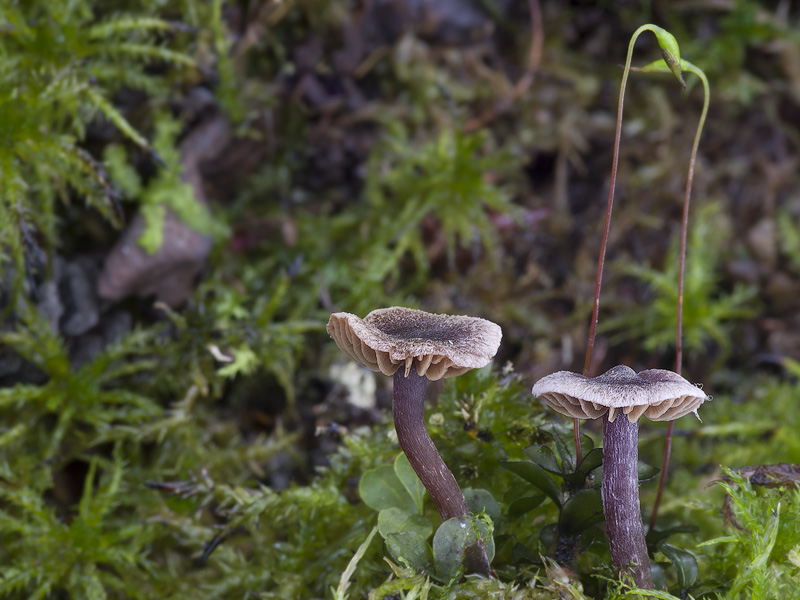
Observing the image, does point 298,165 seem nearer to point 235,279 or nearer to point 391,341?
point 235,279

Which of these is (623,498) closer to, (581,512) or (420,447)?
(581,512)

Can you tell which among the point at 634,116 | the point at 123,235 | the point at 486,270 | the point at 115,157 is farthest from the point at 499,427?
the point at 634,116

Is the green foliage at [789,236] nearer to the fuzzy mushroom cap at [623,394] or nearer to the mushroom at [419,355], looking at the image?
the fuzzy mushroom cap at [623,394]

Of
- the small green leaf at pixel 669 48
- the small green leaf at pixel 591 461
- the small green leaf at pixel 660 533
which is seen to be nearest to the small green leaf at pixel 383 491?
the small green leaf at pixel 591 461

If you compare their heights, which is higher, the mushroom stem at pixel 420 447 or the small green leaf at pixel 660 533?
the mushroom stem at pixel 420 447

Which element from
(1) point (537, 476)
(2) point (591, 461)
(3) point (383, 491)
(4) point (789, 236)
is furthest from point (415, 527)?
(4) point (789, 236)
